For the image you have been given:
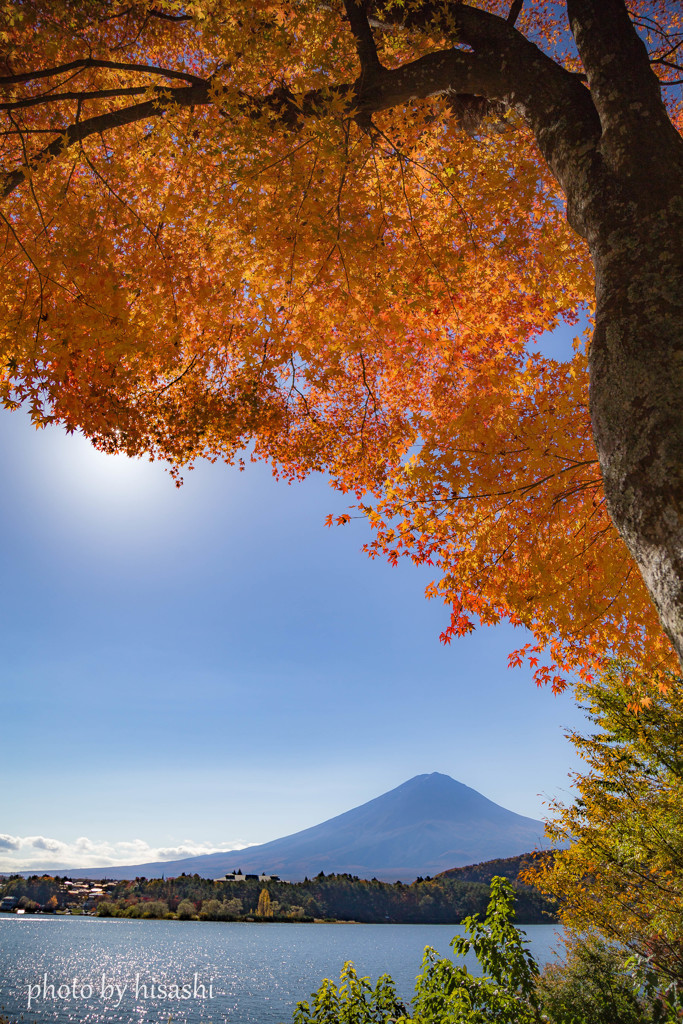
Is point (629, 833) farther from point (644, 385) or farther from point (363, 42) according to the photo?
point (363, 42)

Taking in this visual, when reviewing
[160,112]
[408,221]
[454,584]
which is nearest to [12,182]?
[160,112]

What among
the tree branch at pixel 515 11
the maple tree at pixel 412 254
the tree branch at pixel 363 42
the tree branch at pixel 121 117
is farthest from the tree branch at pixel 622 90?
the tree branch at pixel 121 117

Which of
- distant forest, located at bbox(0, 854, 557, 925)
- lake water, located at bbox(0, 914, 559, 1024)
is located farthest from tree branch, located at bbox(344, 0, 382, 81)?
distant forest, located at bbox(0, 854, 557, 925)

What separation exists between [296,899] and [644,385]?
91.0 m

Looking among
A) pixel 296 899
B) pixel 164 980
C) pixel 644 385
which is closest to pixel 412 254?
pixel 644 385

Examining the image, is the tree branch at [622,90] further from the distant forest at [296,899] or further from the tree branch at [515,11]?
the distant forest at [296,899]

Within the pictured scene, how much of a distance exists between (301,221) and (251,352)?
5.04ft

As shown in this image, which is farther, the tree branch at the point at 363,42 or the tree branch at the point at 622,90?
the tree branch at the point at 363,42

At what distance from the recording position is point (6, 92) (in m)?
6.18

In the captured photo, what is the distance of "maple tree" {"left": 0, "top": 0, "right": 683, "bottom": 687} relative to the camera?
283cm

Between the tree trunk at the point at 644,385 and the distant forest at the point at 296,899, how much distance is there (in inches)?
2923

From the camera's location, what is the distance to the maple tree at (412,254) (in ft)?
9.29

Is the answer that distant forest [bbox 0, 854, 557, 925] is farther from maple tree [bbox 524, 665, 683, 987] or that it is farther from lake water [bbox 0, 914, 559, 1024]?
maple tree [bbox 524, 665, 683, 987]

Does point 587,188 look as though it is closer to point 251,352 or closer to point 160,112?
point 251,352
